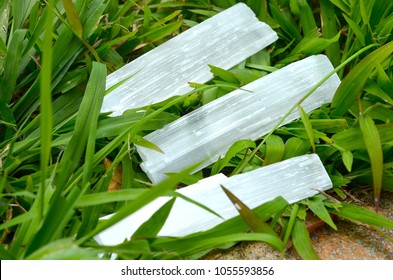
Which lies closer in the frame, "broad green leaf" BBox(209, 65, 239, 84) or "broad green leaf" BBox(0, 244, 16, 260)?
"broad green leaf" BBox(0, 244, 16, 260)

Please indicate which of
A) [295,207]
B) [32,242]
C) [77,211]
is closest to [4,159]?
[77,211]

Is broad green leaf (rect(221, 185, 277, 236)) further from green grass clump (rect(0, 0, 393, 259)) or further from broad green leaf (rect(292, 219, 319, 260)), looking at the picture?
broad green leaf (rect(292, 219, 319, 260))

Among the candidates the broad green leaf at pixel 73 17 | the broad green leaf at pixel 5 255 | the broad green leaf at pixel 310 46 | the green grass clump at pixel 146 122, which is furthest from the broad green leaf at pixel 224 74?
the broad green leaf at pixel 5 255

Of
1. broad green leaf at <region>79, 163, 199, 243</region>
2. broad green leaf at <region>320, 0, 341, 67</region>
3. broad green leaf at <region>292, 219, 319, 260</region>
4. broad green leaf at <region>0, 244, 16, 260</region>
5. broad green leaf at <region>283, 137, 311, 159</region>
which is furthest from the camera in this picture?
broad green leaf at <region>320, 0, 341, 67</region>

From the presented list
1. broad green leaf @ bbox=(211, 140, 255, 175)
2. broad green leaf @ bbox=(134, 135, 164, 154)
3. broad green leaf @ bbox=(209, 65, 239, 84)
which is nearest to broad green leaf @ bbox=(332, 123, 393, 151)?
broad green leaf @ bbox=(211, 140, 255, 175)

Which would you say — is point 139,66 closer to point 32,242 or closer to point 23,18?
point 23,18

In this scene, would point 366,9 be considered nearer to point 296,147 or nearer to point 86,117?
point 296,147
